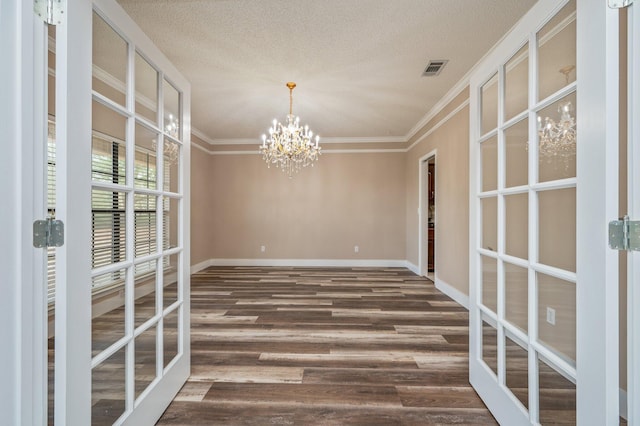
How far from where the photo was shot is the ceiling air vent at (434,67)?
296 centimetres

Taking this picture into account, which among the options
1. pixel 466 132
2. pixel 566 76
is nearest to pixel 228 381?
pixel 566 76

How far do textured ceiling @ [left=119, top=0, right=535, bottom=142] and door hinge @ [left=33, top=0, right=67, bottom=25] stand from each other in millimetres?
1348

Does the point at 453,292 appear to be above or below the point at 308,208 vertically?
below

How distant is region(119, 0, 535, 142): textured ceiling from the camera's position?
2.18m

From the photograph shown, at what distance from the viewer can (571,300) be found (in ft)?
3.75

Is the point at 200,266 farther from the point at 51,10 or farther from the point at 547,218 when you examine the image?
the point at 547,218

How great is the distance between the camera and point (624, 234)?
89 cm

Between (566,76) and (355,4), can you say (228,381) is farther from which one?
(355,4)

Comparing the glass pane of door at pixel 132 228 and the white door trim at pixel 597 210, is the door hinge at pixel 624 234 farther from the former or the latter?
the glass pane of door at pixel 132 228

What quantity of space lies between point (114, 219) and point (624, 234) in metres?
1.84

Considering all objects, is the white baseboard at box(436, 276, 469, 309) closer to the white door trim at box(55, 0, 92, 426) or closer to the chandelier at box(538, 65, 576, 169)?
the chandelier at box(538, 65, 576, 169)

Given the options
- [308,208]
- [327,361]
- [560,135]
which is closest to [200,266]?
[308,208]

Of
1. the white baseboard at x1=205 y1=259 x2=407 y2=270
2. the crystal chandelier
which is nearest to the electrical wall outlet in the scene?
the crystal chandelier

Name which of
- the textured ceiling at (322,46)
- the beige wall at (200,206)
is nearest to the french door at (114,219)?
the textured ceiling at (322,46)
